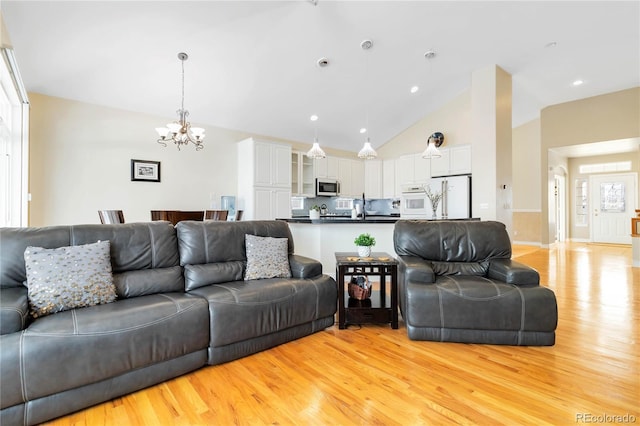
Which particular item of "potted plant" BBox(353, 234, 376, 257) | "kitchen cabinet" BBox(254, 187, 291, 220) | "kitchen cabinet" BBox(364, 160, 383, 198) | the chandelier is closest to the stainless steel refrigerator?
"kitchen cabinet" BBox(364, 160, 383, 198)

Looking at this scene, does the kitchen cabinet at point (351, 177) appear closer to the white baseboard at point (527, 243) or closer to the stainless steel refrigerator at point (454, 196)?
the stainless steel refrigerator at point (454, 196)

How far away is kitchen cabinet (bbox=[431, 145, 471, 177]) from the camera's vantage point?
231 inches

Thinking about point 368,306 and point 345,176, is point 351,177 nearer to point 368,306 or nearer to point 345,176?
point 345,176

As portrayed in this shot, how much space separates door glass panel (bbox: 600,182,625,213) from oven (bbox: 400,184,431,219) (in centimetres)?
638

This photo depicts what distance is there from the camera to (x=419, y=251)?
10.00ft

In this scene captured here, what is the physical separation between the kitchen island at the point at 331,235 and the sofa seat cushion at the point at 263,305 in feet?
4.40

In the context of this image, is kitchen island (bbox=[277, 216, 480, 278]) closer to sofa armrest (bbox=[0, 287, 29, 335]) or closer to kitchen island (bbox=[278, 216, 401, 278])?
kitchen island (bbox=[278, 216, 401, 278])

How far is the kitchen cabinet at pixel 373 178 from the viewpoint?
7.89 metres

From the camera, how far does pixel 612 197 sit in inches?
343

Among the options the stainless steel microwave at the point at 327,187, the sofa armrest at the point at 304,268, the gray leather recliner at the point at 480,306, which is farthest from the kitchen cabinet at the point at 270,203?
the gray leather recliner at the point at 480,306

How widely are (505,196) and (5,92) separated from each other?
290 inches

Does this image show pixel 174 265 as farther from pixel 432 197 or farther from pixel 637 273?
A: pixel 637 273
